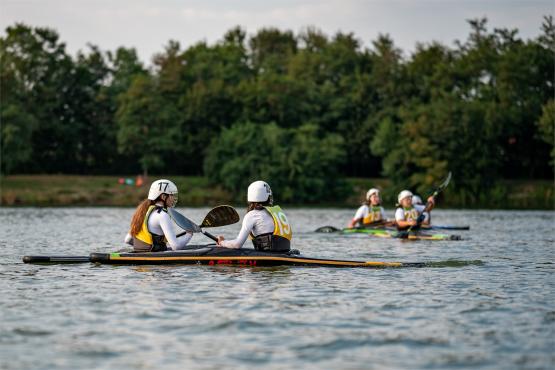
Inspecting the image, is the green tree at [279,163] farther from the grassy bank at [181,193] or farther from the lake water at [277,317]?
the lake water at [277,317]

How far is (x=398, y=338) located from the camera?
37.8 feet

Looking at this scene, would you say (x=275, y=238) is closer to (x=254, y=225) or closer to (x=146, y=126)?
(x=254, y=225)

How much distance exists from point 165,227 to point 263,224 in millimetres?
1865

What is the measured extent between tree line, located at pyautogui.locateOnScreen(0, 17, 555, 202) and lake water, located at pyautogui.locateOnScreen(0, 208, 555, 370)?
5853 centimetres

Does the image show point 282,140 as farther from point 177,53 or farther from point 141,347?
point 141,347

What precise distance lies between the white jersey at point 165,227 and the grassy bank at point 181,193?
4881cm

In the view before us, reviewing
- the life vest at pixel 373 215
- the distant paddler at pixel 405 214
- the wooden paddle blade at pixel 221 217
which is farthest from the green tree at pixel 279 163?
the wooden paddle blade at pixel 221 217

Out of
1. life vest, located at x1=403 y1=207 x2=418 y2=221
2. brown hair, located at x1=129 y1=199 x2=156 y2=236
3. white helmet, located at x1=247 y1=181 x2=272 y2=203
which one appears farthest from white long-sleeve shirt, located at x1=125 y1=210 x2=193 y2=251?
life vest, located at x1=403 y1=207 x2=418 y2=221

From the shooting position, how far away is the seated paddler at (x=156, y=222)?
18.6 metres

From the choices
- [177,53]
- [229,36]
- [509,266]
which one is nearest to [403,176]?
[177,53]

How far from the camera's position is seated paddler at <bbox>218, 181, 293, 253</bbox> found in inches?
739

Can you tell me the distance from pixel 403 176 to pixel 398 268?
63.8 m

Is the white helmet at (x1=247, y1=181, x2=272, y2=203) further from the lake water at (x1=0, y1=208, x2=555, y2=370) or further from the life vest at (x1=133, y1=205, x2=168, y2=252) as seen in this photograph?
the life vest at (x1=133, y1=205, x2=168, y2=252)

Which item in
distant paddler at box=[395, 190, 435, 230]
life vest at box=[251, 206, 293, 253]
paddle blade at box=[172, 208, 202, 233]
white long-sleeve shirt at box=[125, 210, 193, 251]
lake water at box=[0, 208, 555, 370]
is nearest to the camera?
lake water at box=[0, 208, 555, 370]
